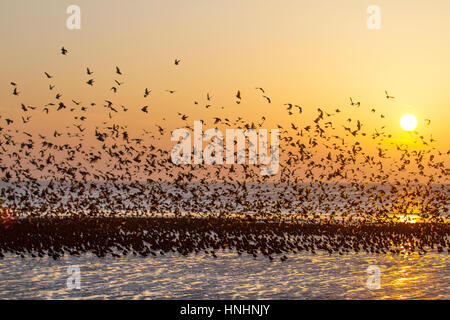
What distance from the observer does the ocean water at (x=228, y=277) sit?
25.3 m

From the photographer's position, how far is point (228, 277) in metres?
29.6

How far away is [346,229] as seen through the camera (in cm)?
5022

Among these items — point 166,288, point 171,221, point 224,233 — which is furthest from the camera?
point 171,221

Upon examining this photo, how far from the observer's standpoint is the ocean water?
25266 mm

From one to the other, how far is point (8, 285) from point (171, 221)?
92.7 feet
